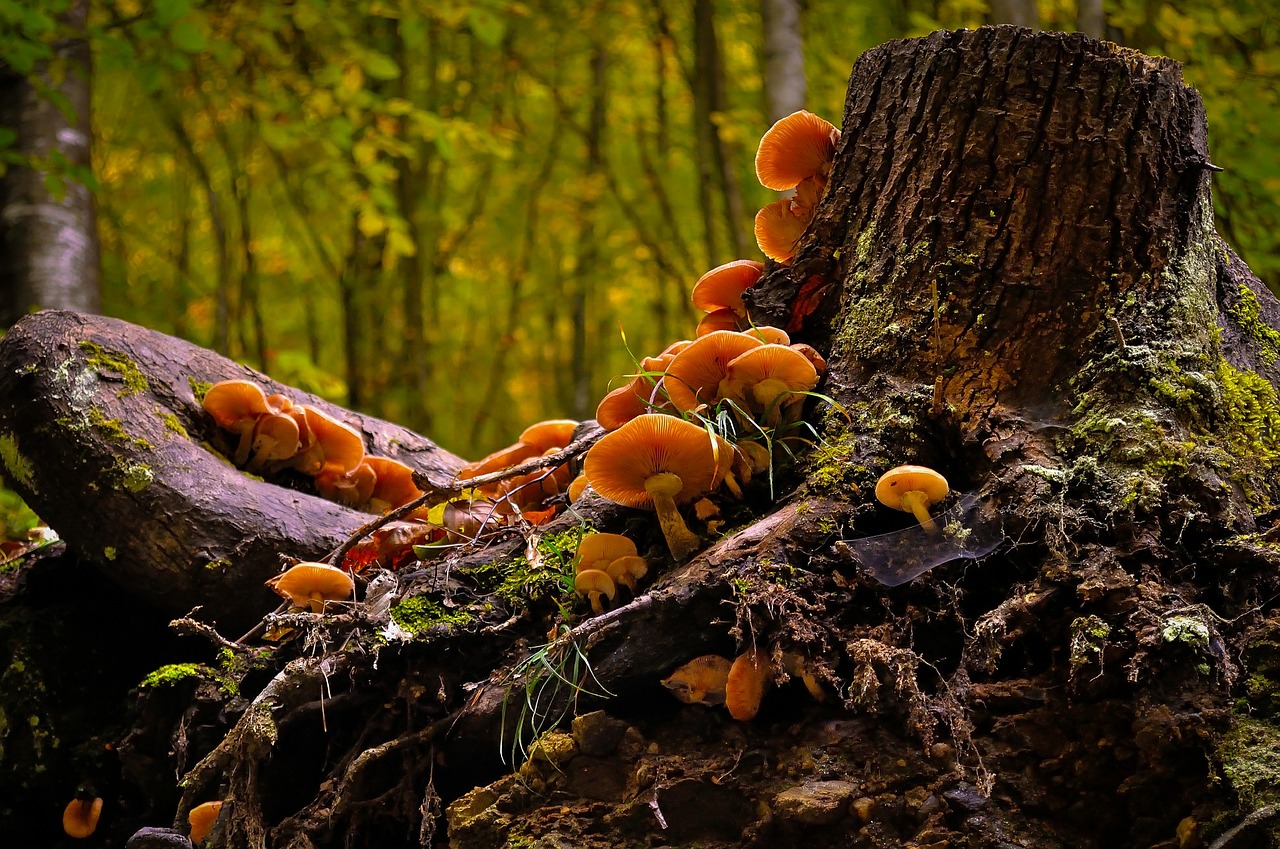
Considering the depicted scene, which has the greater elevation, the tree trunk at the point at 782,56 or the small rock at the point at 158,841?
the tree trunk at the point at 782,56

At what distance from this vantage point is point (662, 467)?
222cm

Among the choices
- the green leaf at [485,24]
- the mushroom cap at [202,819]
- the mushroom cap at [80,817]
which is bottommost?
the mushroom cap at [80,817]

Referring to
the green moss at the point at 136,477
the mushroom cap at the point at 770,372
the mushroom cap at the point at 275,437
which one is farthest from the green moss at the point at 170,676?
the mushroom cap at the point at 770,372

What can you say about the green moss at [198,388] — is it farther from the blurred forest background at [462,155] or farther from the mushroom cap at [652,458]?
the blurred forest background at [462,155]

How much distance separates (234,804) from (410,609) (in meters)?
0.61

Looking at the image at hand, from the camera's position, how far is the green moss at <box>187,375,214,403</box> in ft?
11.4

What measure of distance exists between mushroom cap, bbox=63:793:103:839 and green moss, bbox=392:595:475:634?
1.28 meters

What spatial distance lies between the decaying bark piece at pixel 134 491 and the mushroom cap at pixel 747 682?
1.70 meters

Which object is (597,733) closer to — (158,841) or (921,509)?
(921,509)

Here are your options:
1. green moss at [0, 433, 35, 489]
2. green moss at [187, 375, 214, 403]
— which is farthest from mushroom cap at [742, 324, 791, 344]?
green moss at [0, 433, 35, 489]

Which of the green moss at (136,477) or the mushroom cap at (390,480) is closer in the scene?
the green moss at (136,477)

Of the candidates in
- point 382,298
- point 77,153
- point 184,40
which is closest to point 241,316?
point 382,298

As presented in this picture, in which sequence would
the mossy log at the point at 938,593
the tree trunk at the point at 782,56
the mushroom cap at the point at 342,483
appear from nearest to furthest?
the mossy log at the point at 938,593, the mushroom cap at the point at 342,483, the tree trunk at the point at 782,56

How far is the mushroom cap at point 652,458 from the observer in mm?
2082
